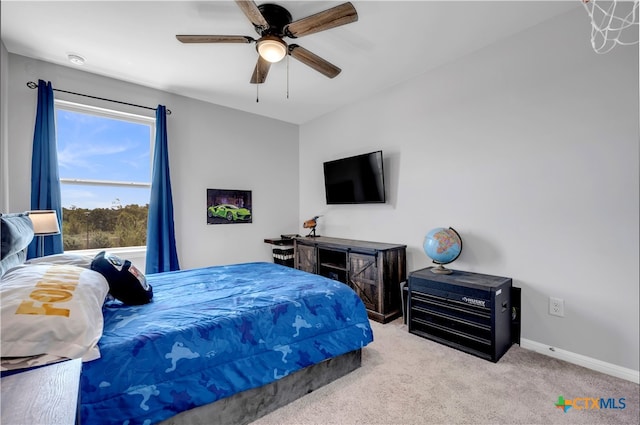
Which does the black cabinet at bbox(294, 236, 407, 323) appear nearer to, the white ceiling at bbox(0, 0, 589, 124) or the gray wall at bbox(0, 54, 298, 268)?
the gray wall at bbox(0, 54, 298, 268)

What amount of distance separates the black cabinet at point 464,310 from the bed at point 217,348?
0.83m

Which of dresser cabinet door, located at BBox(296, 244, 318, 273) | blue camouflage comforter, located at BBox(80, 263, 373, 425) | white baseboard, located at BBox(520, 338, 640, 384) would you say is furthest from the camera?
dresser cabinet door, located at BBox(296, 244, 318, 273)

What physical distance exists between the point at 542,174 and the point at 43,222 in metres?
3.97

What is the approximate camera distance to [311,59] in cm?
241

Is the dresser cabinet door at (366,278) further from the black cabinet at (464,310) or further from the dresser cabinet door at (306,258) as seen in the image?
the dresser cabinet door at (306,258)

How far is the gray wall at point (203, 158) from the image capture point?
282cm

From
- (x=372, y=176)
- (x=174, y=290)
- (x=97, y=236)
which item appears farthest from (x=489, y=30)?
(x=97, y=236)

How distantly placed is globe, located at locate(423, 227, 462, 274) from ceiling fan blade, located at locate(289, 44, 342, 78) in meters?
1.81

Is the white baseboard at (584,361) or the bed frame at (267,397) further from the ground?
the bed frame at (267,397)

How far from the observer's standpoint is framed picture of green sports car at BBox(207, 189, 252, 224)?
4.05 m

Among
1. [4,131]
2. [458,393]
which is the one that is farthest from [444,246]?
[4,131]

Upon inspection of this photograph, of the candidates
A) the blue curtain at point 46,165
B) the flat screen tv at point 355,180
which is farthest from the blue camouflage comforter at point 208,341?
the flat screen tv at point 355,180

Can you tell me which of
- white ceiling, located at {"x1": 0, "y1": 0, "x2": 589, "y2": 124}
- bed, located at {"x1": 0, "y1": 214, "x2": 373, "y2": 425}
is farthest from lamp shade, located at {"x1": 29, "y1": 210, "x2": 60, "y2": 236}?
white ceiling, located at {"x1": 0, "y1": 0, "x2": 589, "y2": 124}

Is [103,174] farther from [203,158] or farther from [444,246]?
[444,246]
